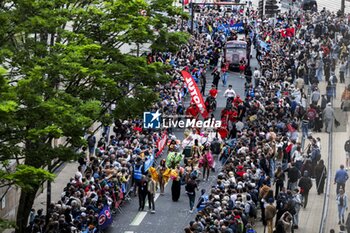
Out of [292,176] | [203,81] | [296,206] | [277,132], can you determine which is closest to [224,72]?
[203,81]

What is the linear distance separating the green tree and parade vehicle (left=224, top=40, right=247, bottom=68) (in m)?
26.7

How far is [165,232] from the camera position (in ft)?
130

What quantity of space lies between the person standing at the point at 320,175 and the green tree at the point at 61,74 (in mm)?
5914

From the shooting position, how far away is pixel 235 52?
229ft

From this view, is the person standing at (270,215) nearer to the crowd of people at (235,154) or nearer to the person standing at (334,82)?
the crowd of people at (235,154)

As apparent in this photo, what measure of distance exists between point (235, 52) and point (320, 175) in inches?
1195

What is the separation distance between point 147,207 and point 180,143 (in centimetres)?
695

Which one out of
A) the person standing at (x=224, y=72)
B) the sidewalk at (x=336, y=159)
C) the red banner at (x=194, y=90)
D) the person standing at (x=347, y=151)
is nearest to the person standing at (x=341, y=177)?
the sidewalk at (x=336, y=159)

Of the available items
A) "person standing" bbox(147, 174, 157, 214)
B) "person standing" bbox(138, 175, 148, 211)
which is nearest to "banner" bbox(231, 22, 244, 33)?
"person standing" bbox(147, 174, 157, 214)

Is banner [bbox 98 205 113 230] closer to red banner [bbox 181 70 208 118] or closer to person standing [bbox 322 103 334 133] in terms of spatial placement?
person standing [bbox 322 103 334 133]

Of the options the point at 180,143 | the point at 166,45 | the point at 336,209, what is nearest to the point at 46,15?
the point at 166,45

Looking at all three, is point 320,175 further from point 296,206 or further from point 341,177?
point 296,206

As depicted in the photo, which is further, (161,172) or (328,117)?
(328,117)

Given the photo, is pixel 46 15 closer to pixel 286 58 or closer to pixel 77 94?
pixel 77 94
